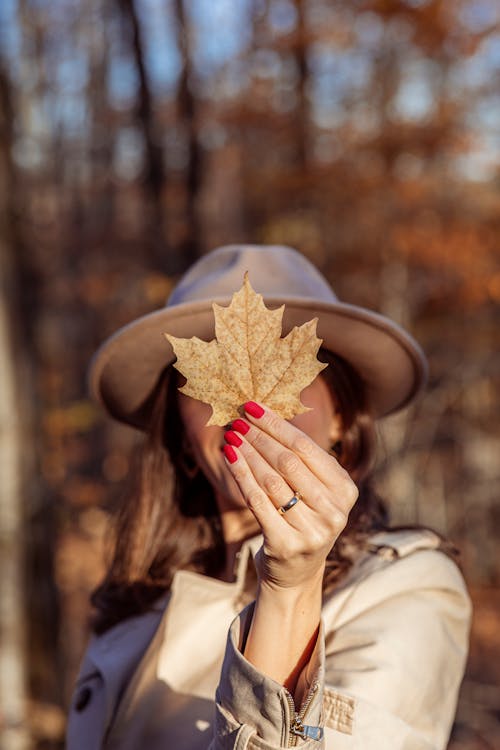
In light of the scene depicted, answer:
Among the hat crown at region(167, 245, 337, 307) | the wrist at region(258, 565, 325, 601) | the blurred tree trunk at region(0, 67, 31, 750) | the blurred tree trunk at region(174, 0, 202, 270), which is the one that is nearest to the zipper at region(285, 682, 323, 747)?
the wrist at region(258, 565, 325, 601)

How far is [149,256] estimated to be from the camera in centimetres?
760

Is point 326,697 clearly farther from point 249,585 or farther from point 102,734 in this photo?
point 102,734

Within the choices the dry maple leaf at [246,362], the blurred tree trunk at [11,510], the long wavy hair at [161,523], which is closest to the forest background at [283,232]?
the blurred tree trunk at [11,510]

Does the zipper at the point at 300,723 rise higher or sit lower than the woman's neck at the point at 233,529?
higher

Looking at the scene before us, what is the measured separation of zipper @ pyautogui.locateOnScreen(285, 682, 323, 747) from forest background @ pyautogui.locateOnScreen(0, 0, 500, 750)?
3395mm

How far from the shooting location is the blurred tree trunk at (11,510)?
14.3 feet

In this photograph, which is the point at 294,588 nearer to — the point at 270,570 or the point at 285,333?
the point at 270,570

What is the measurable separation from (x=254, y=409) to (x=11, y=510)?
344cm

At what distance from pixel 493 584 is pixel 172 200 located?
6.53 meters

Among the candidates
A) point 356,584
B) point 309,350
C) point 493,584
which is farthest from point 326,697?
point 493,584

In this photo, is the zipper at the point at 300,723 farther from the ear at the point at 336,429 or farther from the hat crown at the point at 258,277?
the hat crown at the point at 258,277

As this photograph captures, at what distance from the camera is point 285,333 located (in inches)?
84.7

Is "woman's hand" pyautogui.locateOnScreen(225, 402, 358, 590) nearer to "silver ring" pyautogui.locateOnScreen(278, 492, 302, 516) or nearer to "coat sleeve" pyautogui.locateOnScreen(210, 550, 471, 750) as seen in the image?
"silver ring" pyautogui.locateOnScreen(278, 492, 302, 516)

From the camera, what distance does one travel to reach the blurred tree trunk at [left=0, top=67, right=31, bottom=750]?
4363mm
